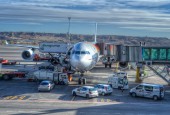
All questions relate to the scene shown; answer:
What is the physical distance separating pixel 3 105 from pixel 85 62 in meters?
16.6

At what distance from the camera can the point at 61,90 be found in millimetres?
47625

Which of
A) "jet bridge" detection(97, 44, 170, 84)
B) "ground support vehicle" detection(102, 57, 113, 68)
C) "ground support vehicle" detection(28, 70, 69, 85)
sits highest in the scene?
"jet bridge" detection(97, 44, 170, 84)

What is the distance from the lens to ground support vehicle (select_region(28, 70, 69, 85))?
53688 millimetres

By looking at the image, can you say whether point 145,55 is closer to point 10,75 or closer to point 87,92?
point 87,92

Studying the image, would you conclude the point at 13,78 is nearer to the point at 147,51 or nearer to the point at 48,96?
the point at 48,96

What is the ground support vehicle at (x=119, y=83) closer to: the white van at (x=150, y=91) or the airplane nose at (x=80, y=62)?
the airplane nose at (x=80, y=62)

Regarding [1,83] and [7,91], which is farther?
[1,83]

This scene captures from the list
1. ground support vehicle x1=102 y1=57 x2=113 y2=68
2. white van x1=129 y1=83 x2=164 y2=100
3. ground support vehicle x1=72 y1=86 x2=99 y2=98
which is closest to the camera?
ground support vehicle x1=72 y1=86 x2=99 y2=98

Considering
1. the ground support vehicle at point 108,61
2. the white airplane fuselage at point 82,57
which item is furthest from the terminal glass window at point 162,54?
the ground support vehicle at point 108,61

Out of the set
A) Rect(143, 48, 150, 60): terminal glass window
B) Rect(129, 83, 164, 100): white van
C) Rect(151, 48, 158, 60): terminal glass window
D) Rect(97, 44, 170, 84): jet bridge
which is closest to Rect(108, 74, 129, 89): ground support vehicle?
Rect(129, 83, 164, 100): white van

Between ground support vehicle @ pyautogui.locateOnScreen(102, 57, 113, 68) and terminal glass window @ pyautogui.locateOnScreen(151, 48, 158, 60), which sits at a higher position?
terminal glass window @ pyautogui.locateOnScreen(151, 48, 158, 60)

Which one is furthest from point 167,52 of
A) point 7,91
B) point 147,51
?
point 7,91

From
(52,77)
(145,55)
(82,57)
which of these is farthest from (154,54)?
(52,77)

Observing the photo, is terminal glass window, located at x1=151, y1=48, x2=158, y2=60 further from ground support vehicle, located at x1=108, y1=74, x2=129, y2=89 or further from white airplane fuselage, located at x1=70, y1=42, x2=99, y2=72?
white airplane fuselage, located at x1=70, y1=42, x2=99, y2=72
